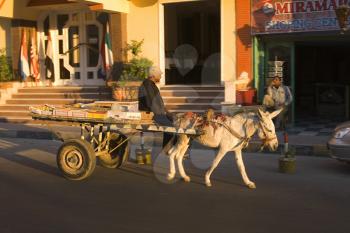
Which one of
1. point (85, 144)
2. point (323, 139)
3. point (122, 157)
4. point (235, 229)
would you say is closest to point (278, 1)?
point (323, 139)

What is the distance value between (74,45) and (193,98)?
5782 mm

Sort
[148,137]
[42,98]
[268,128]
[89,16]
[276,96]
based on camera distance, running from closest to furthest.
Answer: [268,128]
[276,96]
[148,137]
[42,98]
[89,16]

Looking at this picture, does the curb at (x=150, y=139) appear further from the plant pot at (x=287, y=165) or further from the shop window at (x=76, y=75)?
the shop window at (x=76, y=75)

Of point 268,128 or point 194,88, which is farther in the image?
point 194,88

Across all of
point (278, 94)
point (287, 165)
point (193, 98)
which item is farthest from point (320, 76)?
point (287, 165)

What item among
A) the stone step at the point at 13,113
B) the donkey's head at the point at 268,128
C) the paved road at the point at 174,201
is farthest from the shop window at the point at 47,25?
the donkey's head at the point at 268,128

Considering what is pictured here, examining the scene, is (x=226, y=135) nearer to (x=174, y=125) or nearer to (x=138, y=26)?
(x=174, y=125)

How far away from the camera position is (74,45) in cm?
1953

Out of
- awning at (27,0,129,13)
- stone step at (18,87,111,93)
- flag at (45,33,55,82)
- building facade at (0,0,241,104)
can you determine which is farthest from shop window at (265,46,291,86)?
flag at (45,33,55,82)

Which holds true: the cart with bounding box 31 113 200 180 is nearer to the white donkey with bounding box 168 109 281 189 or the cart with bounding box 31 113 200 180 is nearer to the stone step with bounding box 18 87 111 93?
the white donkey with bounding box 168 109 281 189

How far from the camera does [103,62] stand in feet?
58.2

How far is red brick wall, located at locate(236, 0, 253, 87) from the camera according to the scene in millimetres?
15360

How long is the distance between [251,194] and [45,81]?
13.8m

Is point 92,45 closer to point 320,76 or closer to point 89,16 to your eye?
point 89,16
